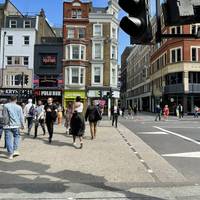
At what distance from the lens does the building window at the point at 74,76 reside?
158 feet

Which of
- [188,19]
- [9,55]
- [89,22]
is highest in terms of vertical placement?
[89,22]

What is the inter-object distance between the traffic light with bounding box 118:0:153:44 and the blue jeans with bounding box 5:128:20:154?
19.0 feet

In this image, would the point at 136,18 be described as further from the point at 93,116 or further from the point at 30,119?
the point at 30,119

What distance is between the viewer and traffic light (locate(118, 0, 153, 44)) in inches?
208

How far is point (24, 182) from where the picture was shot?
23.9ft

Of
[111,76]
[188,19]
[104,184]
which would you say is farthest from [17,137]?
[111,76]

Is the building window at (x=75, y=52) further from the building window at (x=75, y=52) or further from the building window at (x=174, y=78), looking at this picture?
the building window at (x=174, y=78)

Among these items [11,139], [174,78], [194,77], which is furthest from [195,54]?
[11,139]

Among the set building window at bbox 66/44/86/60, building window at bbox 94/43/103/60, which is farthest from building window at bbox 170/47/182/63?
building window at bbox 66/44/86/60

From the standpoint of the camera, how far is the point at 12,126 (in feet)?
Result: 33.8

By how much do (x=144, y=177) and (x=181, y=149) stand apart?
198 inches

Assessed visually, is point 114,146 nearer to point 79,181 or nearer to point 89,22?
point 79,181

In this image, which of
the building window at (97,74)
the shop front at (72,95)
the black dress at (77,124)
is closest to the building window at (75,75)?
the shop front at (72,95)

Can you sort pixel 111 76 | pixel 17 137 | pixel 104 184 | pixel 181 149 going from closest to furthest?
pixel 104 184, pixel 17 137, pixel 181 149, pixel 111 76
